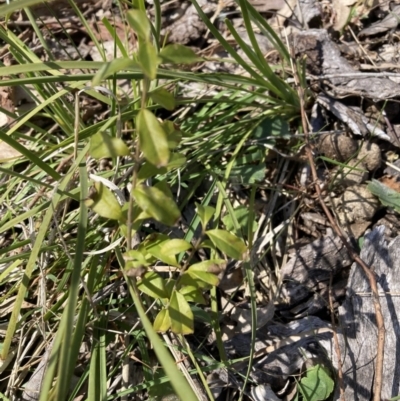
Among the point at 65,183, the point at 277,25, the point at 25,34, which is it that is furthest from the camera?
the point at 25,34

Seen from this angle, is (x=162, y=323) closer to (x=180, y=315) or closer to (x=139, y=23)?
(x=180, y=315)

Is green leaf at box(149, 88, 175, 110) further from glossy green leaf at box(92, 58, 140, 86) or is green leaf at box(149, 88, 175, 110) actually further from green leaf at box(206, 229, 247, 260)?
green leaf at box(206, 229, 247, 260)

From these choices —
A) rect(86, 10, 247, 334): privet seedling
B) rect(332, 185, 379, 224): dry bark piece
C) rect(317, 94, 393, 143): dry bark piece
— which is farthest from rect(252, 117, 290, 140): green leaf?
rect(86, 10, 247, 334): privet seedling

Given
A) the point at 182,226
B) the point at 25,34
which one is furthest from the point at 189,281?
the point at 25,34

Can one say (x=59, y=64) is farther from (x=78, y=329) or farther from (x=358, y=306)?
(x=358, y=306)

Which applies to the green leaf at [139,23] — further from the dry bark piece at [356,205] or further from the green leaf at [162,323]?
the dry bark piece at [356,205]

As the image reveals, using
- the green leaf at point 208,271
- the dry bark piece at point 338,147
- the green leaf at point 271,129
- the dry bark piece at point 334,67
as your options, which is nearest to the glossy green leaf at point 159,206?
the green leaf at point 208,271

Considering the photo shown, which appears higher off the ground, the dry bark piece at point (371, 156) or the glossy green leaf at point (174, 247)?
the glossy green leaf at point (174, 247)

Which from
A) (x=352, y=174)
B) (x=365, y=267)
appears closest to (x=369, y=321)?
(x=365, y=267)
